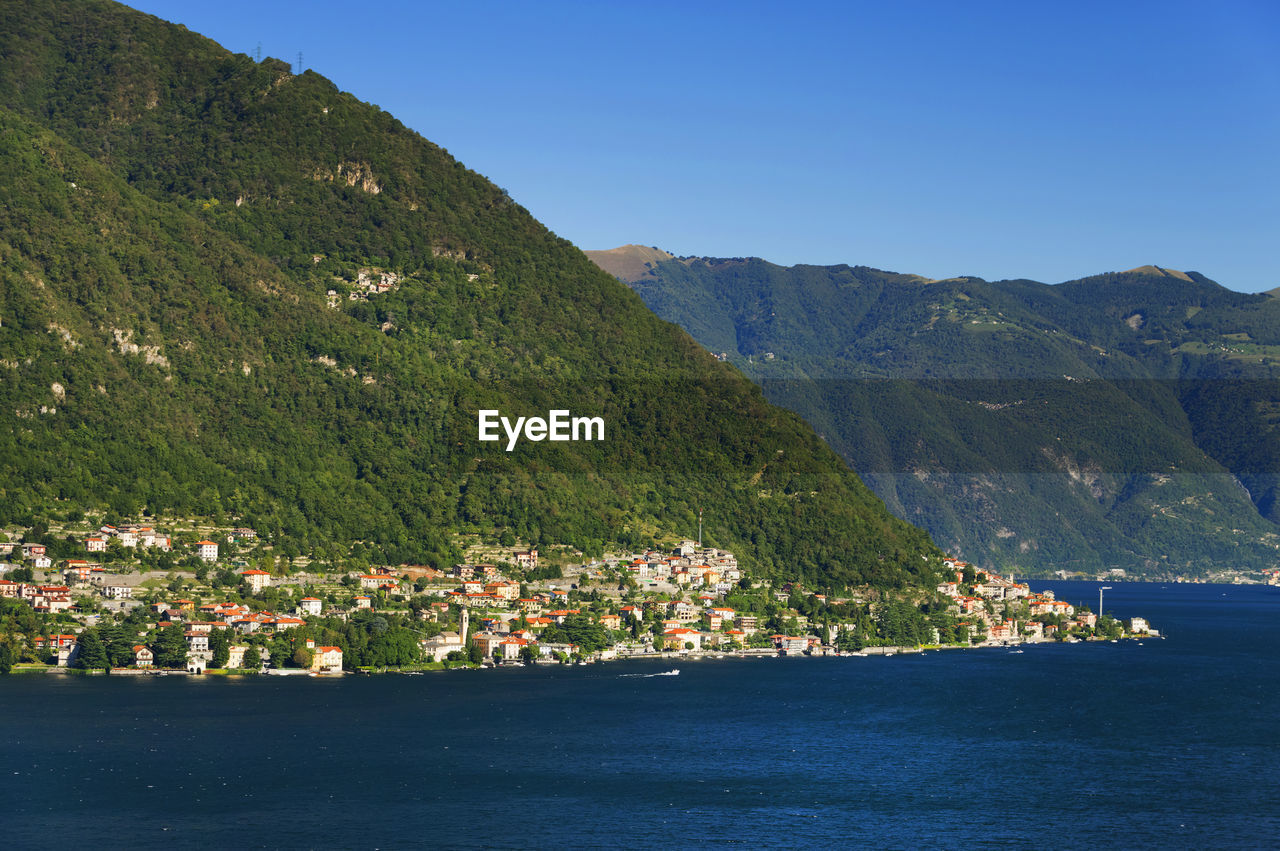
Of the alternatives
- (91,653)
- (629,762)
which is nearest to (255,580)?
(91,653)

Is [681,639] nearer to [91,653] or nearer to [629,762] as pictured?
[91,653]

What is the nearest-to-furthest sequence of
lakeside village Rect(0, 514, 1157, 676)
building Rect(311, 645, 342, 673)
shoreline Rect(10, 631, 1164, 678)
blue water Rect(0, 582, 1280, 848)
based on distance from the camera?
blue water Rect(0, 582, 1280, 848), shoreline Rect(10, 631, 1164, 678), lakeside village Rect(0, 514, 1157, 676), building Rect(311, 645, 342, 673)

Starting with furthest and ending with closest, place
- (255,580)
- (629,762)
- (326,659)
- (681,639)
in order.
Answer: (681,639), (255,580), (326,659), (629,762)

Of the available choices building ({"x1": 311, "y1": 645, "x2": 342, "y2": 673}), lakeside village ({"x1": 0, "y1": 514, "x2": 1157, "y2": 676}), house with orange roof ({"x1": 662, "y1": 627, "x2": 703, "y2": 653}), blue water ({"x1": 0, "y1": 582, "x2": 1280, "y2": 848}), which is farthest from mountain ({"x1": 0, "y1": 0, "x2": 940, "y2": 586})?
blue water ({"x1": 0, "y1": 582, "x2": 1280, "y2": 848})

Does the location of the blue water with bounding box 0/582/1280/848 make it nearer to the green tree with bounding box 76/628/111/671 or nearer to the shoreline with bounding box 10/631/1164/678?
the shoreline with bounding box 10/631/1164/678

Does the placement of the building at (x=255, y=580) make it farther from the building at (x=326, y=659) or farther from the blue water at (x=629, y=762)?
the blue water at (x=629, y=762)
